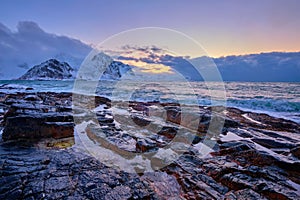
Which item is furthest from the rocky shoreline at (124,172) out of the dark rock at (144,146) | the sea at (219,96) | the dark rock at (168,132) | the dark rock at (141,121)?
the sea at (219,96)

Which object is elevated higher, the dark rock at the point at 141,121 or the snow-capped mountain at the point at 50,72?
the snow-capped mountain at the point at 50,72

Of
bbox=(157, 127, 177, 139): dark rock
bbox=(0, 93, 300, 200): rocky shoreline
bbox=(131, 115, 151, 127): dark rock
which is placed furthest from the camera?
bbox=(131, 115, 151, 127): dark rock

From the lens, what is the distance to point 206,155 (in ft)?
22.9

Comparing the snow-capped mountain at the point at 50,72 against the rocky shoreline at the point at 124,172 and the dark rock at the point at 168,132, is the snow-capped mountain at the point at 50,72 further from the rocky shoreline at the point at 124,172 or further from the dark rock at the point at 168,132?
the rocky shoreline at the point at 124,172

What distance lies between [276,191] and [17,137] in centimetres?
781

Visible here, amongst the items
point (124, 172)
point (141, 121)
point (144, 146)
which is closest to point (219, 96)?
point (141, 121)

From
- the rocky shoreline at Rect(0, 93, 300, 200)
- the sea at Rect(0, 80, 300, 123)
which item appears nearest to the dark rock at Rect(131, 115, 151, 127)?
the rocky shoreline at Rect(0, 93, 300, 200)

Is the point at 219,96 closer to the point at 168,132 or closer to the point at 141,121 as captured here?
the point at 141,121

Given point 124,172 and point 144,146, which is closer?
point 124,172

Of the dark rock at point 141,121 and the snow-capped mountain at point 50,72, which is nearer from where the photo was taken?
the dark rock at point 141,121

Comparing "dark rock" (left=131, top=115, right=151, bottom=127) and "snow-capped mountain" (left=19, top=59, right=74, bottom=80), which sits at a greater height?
"snow-capped mountain" (left=19, top=59, right=74, bottom=80)

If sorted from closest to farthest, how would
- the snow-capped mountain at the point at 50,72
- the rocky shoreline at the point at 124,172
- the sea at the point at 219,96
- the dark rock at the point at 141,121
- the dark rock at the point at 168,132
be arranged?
1. the rocky shoreline at the point at 124,172
2. the dark rock at the point at 168,132
3. the dark rock at the point at 141,121
4. the sea at the point at 219,96
5. the snow-capped mountain at the point at 50,72

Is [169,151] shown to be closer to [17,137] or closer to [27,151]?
[27,151]

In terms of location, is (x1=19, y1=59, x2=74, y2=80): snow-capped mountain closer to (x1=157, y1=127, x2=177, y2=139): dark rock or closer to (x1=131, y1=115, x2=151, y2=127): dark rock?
(x1=131, y1=115, x2=151, y2=127): dark rock
